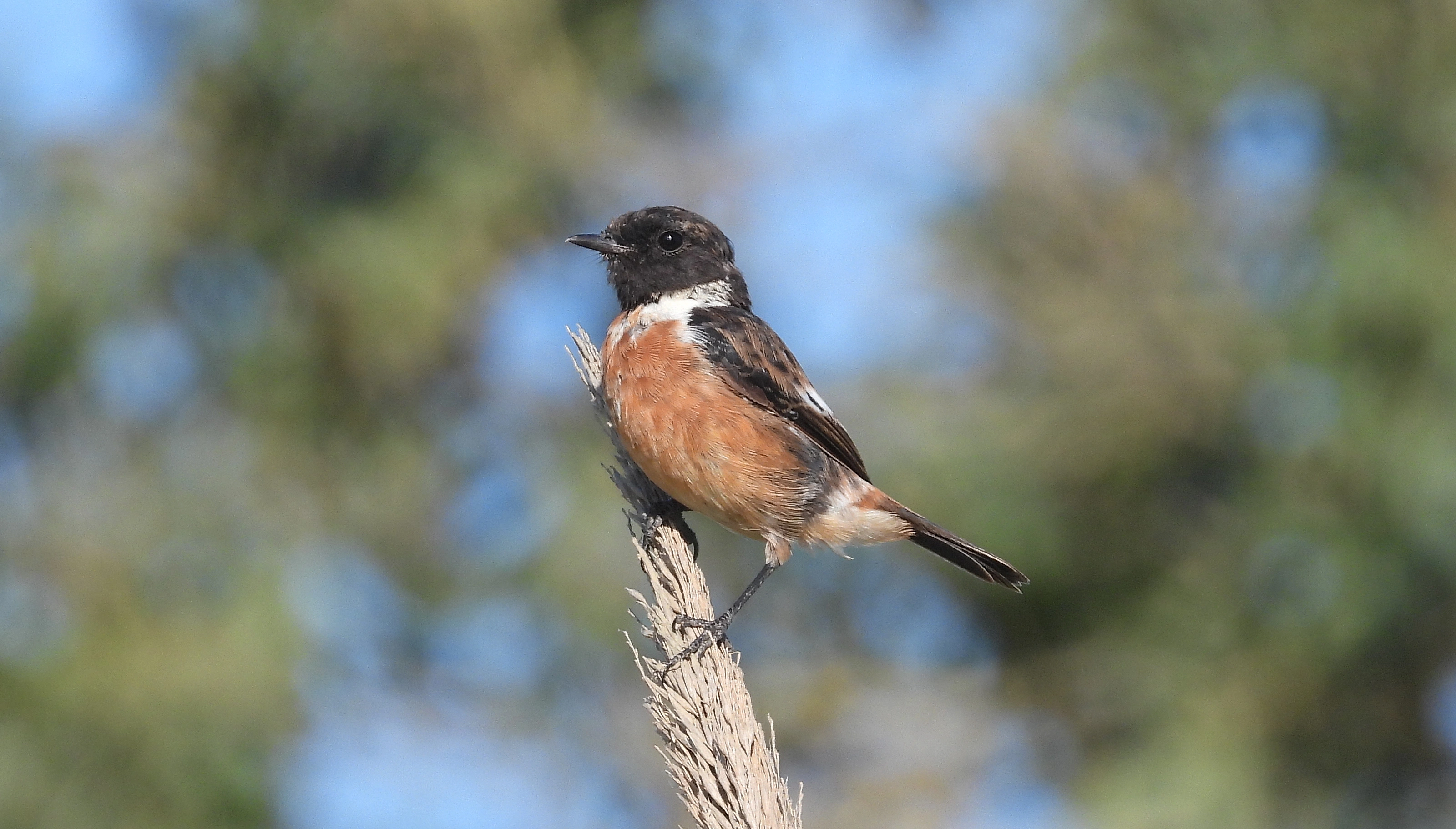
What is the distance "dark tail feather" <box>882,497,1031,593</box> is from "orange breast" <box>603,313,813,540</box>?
452 millimetres

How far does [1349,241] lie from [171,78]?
11.1 metres

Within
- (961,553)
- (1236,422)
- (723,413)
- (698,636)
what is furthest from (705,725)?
(1236,422)

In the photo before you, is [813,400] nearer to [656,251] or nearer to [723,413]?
[723,413]

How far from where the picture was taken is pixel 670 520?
4781 mm

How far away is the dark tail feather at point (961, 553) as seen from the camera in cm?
531

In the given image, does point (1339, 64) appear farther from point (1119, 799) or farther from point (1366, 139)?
point (1119, 799)

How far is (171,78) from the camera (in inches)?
543

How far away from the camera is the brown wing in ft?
17.7

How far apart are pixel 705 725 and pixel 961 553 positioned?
7.17ft

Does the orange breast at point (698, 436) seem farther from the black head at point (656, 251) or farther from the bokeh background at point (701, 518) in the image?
the bokeh background at point (701, 518)

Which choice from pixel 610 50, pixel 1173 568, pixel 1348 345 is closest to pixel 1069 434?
pixel 1173 568

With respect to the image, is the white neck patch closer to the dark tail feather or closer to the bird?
the bird

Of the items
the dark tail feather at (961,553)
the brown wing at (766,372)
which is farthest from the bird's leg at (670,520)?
the dark tail feather at (961,553)

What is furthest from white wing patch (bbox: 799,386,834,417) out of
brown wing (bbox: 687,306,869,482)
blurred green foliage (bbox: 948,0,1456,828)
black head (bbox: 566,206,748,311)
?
blurred green foliage (bbox: 948,0,1456,828)
